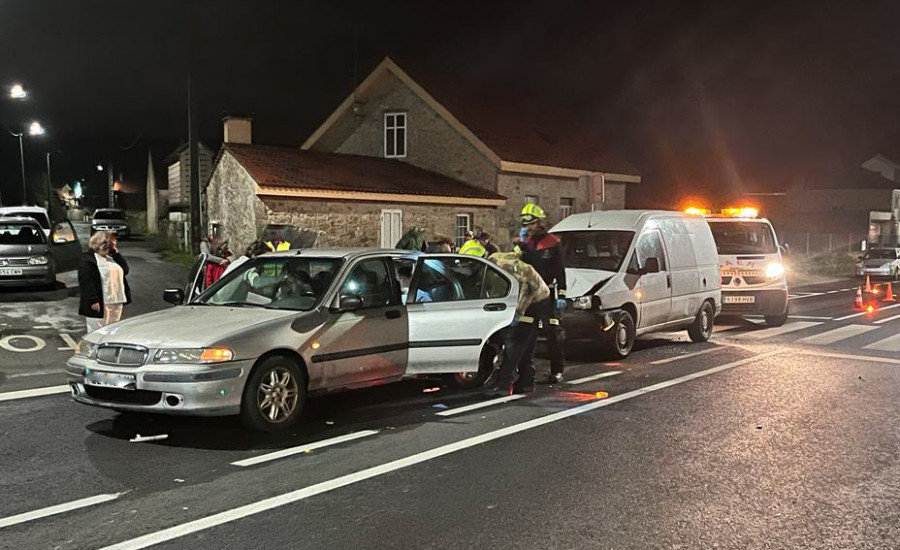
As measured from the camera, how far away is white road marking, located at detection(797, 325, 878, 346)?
491 inches

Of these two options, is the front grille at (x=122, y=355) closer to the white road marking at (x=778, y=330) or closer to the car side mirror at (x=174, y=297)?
the car side mirror at (x=174, y=297)

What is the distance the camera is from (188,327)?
6488mm

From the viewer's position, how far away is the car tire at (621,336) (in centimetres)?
1041

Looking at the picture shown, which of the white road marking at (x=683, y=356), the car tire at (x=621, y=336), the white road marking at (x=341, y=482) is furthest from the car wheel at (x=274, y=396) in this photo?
the white road marking at (x=683, y=356)

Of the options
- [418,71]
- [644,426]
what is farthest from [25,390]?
[418,71]

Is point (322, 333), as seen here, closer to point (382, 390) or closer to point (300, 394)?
point (300, 394)

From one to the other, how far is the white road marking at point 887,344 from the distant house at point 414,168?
6.37 m

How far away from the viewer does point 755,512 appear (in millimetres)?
4809

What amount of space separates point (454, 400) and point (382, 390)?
3.08 ft

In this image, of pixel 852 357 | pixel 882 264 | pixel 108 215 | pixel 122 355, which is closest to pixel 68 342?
pixel 122 355

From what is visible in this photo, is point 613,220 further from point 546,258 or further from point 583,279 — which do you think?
point 546,258

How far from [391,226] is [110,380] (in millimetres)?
15922

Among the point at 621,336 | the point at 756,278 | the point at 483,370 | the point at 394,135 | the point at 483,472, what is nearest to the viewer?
the point at 483,472

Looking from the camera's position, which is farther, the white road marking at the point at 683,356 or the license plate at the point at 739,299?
the license plate at the point at 739,299
